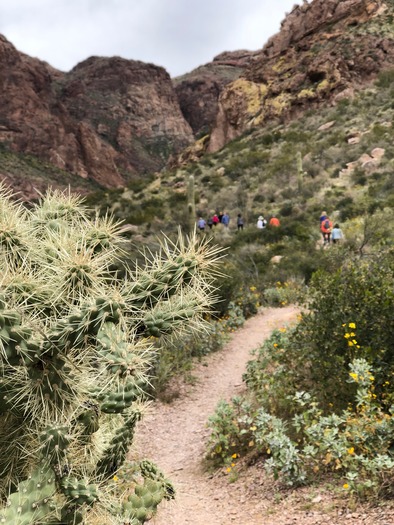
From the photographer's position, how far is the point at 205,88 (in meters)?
104

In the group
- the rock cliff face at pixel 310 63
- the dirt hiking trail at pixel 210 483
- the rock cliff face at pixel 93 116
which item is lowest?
the dirt hiking trail at pixel 210 483

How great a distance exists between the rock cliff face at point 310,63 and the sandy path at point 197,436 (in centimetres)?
2963

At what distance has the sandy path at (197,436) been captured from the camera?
4.26 m

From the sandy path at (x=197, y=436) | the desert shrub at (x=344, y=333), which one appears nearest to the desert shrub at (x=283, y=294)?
the sandy path at (x=197, y=436)

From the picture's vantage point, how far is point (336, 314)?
4938 millimetres

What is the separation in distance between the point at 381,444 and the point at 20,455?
7.96 ft

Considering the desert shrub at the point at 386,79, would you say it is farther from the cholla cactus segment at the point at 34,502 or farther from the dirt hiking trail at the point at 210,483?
the cholla cactus segment at the point at 34,502

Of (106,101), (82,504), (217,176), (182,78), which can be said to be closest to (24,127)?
(106,101)

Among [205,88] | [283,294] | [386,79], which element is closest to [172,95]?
[205,88]

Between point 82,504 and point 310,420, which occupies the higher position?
point 82,504

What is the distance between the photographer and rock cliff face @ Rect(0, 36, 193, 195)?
2717 inches

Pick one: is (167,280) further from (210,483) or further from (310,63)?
(310,63)

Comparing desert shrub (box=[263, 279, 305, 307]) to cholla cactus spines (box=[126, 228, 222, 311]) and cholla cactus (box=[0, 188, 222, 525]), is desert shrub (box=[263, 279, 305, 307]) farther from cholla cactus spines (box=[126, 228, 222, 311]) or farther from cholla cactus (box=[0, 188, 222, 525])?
cholla cactus spines (box=[126, 228, 222, 311])

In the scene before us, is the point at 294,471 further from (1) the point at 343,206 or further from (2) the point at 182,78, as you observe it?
(2) the point at 182,78
